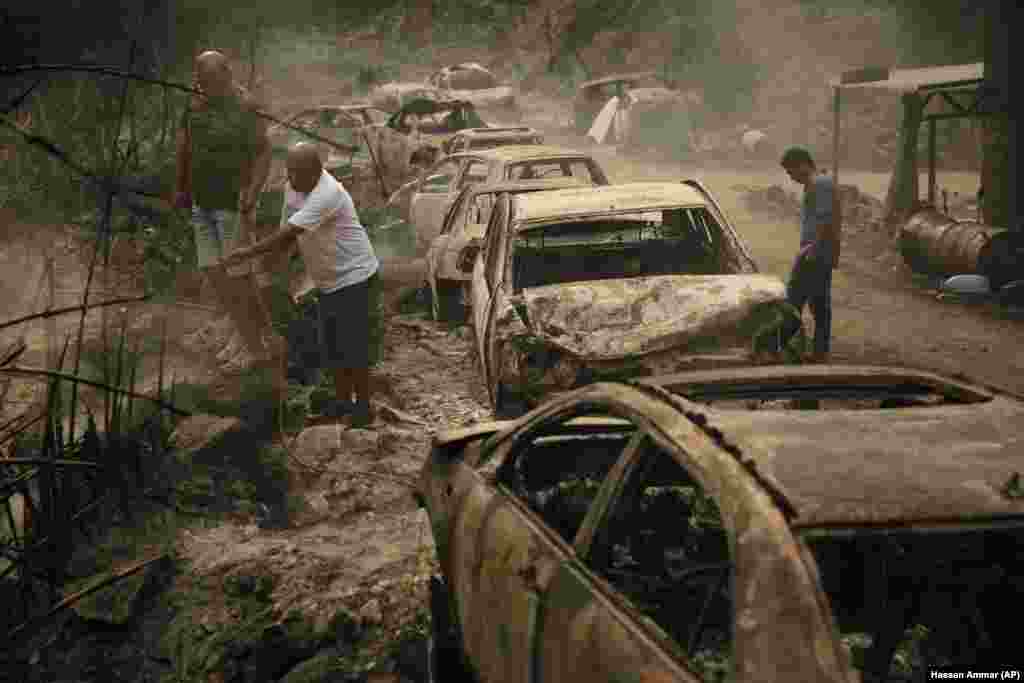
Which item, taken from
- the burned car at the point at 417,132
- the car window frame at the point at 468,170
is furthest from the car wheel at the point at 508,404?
the burned car at the point at 417,132

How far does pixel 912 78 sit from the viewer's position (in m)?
15.1

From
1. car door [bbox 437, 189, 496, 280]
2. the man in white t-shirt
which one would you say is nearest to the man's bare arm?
the man in white t-shirt

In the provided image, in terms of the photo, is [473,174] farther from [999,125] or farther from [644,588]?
[644,588]

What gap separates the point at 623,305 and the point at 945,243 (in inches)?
294

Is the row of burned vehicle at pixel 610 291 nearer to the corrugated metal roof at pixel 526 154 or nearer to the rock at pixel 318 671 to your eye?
the corrugated metal roof at pixel 526 154

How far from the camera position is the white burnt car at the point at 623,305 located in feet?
20.0

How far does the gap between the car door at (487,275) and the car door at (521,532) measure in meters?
2.70

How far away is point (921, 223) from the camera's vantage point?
1304 cm

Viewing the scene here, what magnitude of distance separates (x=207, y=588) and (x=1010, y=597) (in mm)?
3401

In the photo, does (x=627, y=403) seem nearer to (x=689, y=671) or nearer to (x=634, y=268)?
(x=689, y=671)

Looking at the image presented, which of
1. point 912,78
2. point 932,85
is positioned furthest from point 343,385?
point 912,78

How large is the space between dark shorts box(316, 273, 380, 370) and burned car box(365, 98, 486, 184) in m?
7.39

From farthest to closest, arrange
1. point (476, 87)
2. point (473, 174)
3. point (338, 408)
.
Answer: point (476, 87) < point (473, 174) < point (338, 408)

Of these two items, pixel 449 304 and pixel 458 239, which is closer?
pixel 458 239
